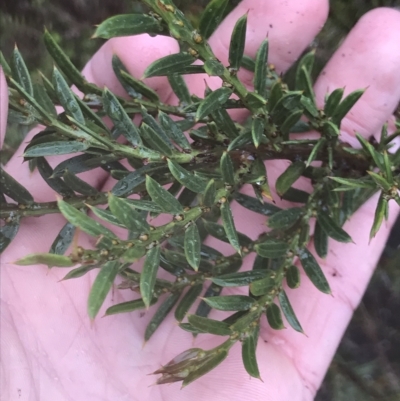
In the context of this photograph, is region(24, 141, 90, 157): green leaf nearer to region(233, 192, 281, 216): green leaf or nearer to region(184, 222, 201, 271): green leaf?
region(184, 222, 201, 271): green leaf

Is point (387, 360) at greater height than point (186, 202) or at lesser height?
lesser

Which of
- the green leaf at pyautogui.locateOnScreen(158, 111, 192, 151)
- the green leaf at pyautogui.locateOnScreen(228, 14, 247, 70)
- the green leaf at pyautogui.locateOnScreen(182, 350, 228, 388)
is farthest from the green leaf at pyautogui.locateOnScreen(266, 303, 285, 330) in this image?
the green leaf at pyautogui.locateOnScreen(228, 14, 247, 70)

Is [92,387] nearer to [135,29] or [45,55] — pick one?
Answer: [135,29]

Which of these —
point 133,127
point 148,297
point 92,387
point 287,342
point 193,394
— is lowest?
point 92,387

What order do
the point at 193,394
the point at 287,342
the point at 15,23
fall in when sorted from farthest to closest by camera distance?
the point at 15,23 < the point at 287,342 < the point at 193,394

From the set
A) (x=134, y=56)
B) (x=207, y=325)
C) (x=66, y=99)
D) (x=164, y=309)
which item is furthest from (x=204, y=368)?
(x=134, y=56)

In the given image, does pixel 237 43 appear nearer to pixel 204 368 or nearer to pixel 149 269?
pixel 149 269

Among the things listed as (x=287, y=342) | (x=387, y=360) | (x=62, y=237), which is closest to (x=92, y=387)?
(x=62, y=237)
